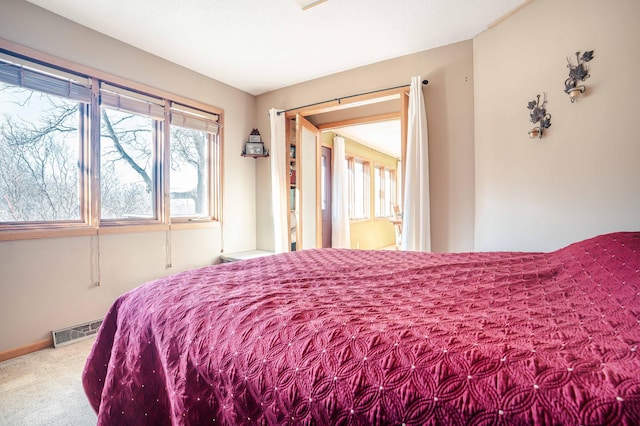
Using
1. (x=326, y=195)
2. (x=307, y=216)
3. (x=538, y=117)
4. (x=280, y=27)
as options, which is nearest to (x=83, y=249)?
(x=307, y=216)

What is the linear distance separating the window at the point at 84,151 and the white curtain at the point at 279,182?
896 mm

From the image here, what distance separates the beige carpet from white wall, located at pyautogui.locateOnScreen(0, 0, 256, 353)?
241 mm

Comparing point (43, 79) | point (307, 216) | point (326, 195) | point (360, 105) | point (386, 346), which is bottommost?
point (386, 346)

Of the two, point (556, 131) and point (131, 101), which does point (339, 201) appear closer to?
point (131, 101)

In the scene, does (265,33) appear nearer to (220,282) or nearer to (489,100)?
(489,100)

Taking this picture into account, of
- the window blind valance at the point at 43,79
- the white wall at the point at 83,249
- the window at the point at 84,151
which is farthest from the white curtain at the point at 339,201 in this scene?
the window blind valance at the point at 43,79

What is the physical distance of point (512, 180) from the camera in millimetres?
2422

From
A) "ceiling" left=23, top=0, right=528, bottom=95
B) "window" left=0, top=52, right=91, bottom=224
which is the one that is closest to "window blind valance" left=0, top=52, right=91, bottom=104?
"window" left=0, top=52, right=91, bottom=224

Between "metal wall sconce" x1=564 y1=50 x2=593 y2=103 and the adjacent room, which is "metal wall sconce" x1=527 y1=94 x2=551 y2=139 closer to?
the adjacent room

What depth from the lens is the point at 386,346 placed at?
28.2 inches

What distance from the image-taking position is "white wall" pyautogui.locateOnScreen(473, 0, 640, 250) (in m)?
1.75

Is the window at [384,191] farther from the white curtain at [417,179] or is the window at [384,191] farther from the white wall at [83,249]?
the white wall at [83,249]

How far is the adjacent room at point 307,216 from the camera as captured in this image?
0.70 meters

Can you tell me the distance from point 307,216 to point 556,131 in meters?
2.60
